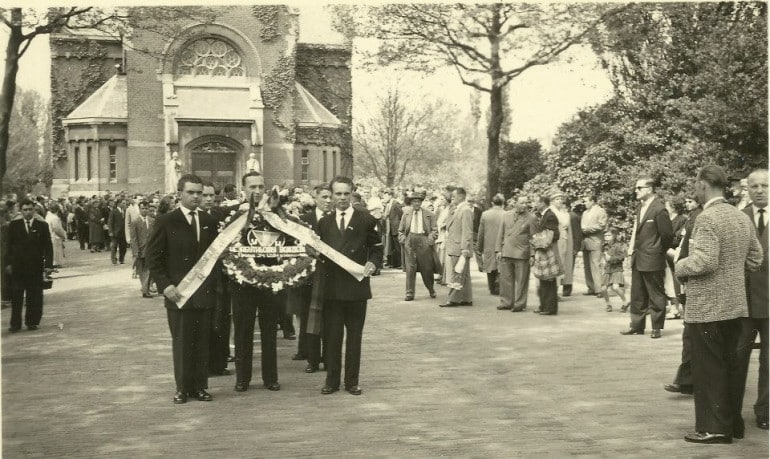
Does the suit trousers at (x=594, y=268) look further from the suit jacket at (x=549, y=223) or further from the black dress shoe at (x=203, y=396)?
the black dress shoe at (x=203, y=396)

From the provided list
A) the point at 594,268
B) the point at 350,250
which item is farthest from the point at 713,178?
the point at 594,268

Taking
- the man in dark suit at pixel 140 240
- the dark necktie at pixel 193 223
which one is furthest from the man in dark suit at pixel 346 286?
the man in dark suit at pixel 140 240

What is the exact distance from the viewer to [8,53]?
25.4 ft

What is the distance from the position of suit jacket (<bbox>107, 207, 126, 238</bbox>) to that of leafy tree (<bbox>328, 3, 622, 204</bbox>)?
1079 cm

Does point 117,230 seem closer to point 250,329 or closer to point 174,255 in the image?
point 250,329

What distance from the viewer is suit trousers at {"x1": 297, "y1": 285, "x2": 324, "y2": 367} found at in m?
9.03


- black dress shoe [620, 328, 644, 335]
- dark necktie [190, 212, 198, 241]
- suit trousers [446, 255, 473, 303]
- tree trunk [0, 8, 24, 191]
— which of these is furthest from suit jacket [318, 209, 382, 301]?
suit trousers [446, 255, 473, 303]

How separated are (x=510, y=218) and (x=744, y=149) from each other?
4147 millimetres

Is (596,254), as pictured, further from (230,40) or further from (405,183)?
(405,183)

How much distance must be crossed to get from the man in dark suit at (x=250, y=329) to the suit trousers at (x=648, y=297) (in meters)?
5.04

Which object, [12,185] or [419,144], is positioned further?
[419,144]

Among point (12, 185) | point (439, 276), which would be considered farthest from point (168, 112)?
point (12, 185)

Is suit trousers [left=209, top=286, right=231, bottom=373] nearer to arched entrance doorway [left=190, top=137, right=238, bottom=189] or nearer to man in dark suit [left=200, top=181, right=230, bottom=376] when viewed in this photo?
man in dark suit [left=200, top=181, right=230, bottom=376]

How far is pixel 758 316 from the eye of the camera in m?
6.46
